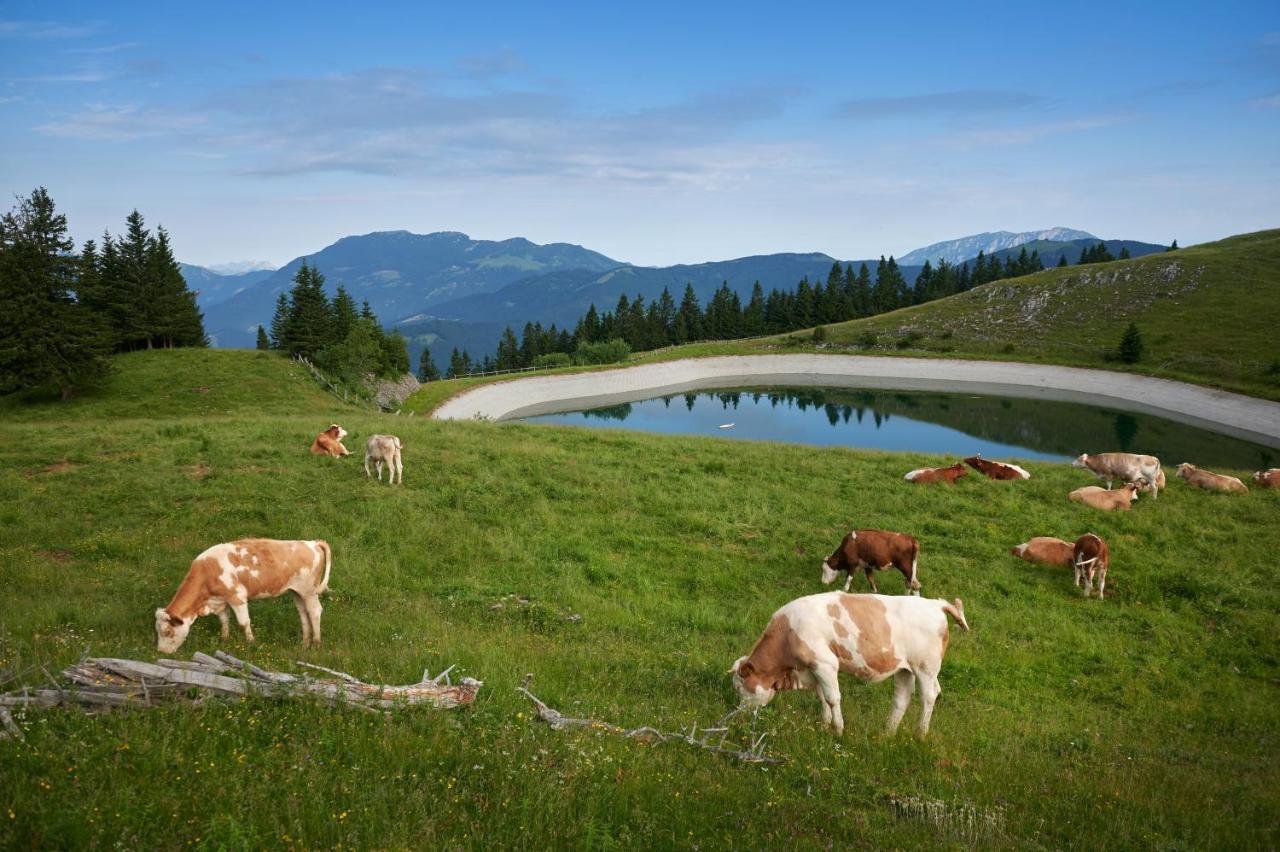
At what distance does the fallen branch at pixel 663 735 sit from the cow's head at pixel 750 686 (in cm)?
93

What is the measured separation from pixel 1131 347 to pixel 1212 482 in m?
71.1

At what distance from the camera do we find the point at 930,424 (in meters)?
63.2

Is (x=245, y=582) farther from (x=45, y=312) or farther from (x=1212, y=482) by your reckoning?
(x=45, y=312)

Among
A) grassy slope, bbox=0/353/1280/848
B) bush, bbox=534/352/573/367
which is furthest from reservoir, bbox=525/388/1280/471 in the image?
grassy slope, bbox=0/353/1280/848

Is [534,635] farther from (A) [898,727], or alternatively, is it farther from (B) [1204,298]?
(B) [1204,298]

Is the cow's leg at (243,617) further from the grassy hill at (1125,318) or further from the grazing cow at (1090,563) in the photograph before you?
the grassy hill at (1125,318)

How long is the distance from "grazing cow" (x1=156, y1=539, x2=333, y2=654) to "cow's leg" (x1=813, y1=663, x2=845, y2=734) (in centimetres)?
708

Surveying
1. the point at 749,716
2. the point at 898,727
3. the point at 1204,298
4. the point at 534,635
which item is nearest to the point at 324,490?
the point at 534,635

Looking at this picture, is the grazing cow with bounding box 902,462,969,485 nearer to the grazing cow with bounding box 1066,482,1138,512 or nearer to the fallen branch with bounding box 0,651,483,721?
the grazing cow with bounding box 1066,482,1138,512

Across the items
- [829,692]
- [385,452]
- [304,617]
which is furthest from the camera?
[385,452]

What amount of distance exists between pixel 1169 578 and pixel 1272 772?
825cm

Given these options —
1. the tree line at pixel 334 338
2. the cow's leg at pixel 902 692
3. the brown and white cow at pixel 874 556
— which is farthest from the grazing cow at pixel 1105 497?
the tree line at pixel 334 338

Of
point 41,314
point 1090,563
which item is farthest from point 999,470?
point 41,314

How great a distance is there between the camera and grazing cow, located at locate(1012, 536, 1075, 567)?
15.7m
